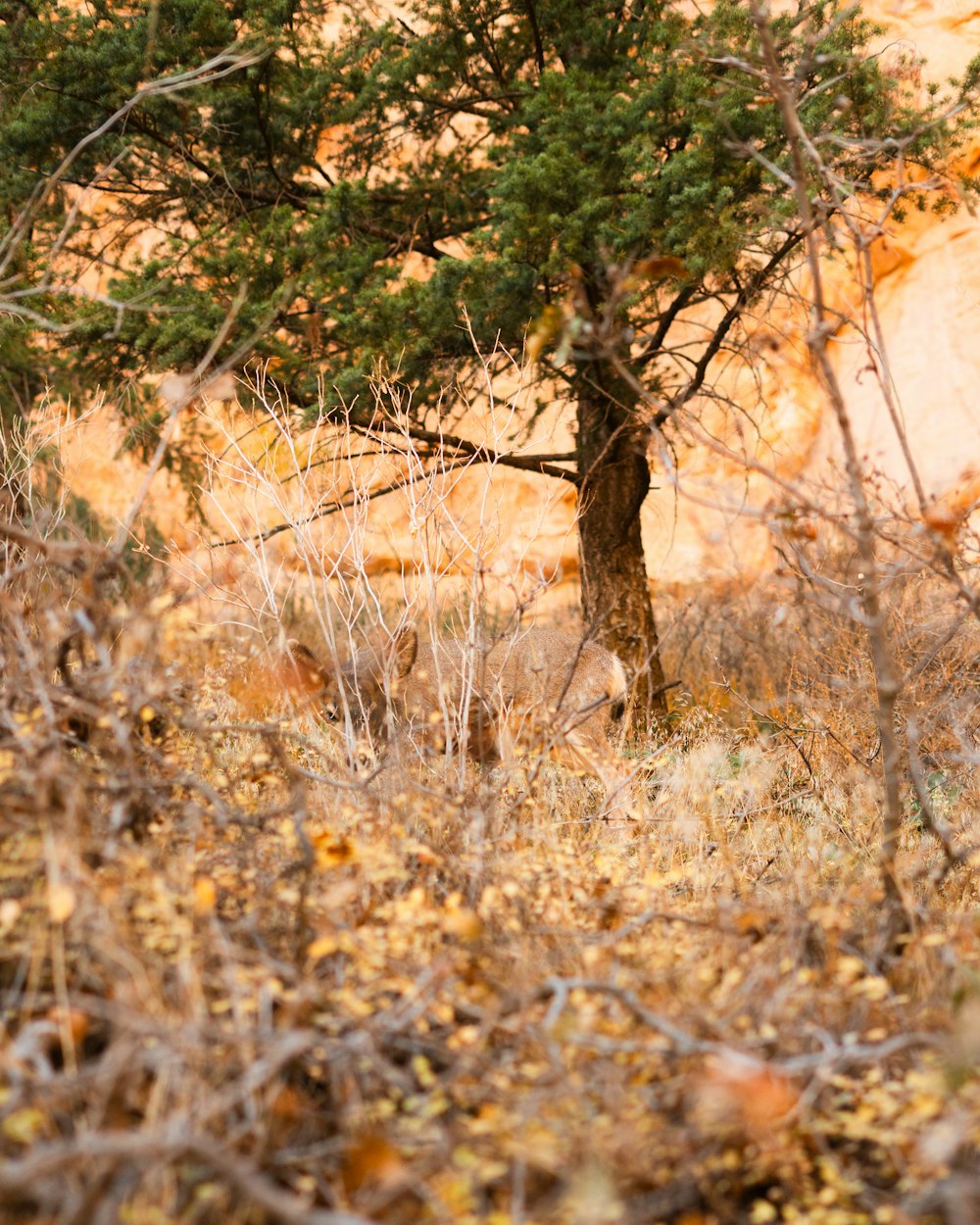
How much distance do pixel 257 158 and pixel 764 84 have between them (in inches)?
138

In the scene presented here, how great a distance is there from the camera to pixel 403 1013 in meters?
2.54

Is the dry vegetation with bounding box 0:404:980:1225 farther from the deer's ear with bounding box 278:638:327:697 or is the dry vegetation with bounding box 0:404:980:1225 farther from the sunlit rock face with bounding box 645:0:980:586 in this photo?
the sunlit rock face with bounding box 645:0:980:586

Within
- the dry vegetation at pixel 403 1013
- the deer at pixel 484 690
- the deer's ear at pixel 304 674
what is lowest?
the dry vegetation at pixel 403 1013

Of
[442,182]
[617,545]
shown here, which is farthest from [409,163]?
[617,545]

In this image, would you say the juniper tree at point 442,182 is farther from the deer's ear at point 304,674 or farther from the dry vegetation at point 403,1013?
the dry vegetation at point 403,1013

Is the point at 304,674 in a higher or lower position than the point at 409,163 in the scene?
lower

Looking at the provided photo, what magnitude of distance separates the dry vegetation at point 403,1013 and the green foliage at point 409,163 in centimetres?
303

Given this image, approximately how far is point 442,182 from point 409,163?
380 mm

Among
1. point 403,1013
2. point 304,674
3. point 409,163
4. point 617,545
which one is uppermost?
point 409,163

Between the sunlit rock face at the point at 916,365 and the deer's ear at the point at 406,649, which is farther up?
the sunlit rock face at the point at 916,365

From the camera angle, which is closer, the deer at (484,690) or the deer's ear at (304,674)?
the deer at (484,690)

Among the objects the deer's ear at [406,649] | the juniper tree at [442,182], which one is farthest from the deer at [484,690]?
the juniper tree at [442,182]

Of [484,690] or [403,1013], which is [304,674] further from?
[403,1013]

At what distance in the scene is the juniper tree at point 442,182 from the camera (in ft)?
19.8
